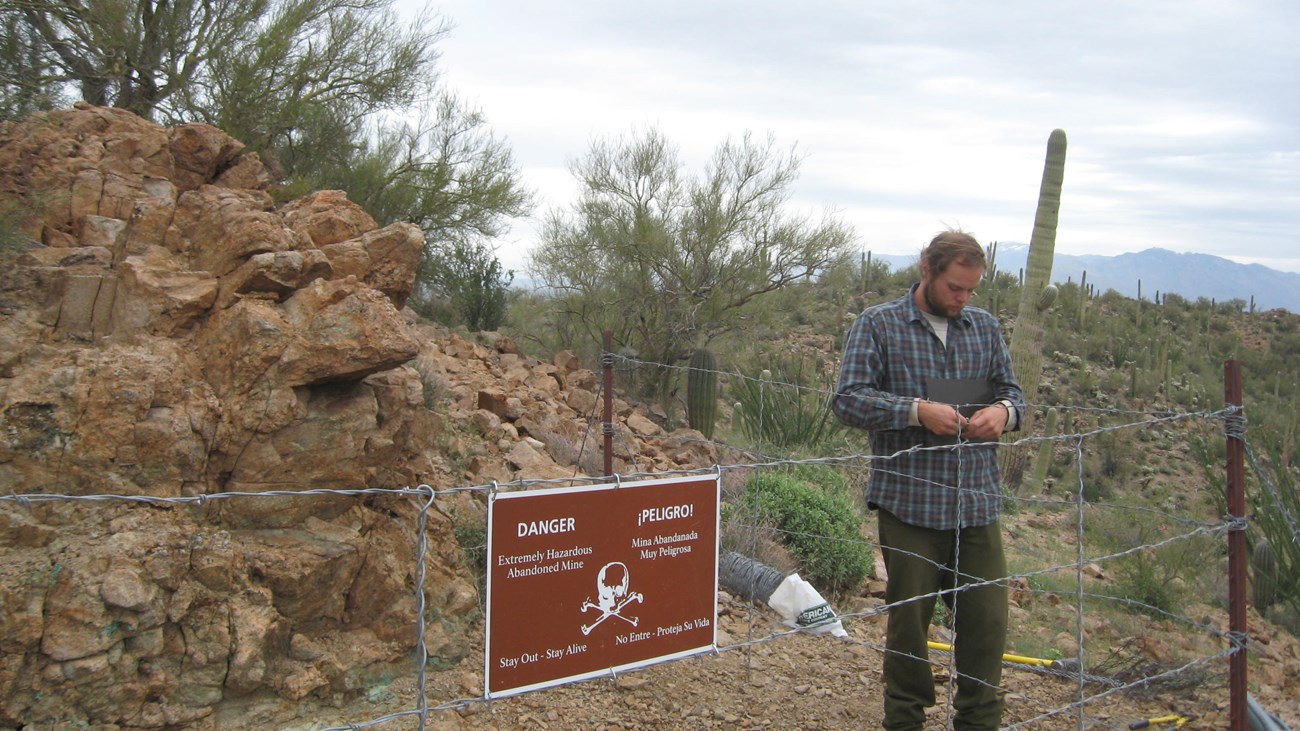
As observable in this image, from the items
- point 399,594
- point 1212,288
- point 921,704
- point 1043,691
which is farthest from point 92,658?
point 1212,288

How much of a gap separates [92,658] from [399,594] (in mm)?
1269

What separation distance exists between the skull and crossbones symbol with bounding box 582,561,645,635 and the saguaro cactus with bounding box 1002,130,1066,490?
9.37 metres

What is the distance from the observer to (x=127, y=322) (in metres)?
4.12

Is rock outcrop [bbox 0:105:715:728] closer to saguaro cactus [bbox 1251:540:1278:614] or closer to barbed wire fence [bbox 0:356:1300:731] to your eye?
barbed wire fence [bbox 0:356:1300:731]

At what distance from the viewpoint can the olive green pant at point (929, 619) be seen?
3.56 metres

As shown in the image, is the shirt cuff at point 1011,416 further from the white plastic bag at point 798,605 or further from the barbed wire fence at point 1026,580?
the white plastic bag at point 798,605

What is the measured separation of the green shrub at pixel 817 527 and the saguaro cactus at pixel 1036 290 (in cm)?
488

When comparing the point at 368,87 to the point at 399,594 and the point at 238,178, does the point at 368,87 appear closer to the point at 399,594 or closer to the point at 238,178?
the point at 238,178

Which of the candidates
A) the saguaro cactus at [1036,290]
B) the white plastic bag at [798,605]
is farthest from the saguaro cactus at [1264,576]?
the white plastic bag at [798,605]

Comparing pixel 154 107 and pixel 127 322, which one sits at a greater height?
pixel 154 107

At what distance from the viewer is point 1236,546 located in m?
3.98

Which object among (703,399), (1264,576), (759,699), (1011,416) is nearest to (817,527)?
(759,699)

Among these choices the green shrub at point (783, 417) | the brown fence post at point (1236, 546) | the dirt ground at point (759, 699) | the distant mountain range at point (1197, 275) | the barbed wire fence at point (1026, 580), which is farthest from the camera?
the distant mountain range at point (1197, 275)

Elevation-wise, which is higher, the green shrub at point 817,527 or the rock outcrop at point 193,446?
the rock outcrop at point 193,446
